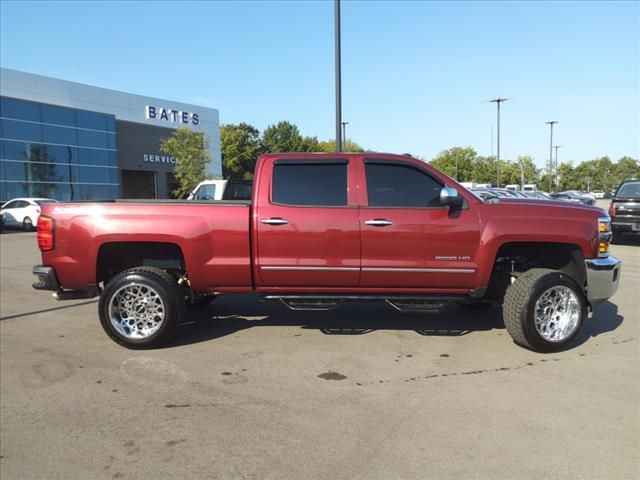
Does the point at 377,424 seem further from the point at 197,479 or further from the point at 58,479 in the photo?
the point at 58,479

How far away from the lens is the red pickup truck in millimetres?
5078

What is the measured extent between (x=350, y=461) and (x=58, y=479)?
1705 mm

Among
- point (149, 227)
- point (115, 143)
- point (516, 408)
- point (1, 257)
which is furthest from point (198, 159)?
point (516, 408)

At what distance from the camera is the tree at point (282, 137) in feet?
277

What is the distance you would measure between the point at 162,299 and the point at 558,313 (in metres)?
4.07

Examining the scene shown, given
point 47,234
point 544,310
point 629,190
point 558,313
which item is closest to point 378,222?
point 544,310

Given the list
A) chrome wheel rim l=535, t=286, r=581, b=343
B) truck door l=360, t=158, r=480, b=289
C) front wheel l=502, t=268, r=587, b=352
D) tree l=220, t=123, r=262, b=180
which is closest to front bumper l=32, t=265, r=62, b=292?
truck door l=360, t=158, r=480, b=289

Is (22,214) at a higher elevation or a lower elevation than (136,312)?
higher

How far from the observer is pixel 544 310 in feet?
16.6

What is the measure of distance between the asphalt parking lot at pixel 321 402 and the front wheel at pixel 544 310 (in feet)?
0.52

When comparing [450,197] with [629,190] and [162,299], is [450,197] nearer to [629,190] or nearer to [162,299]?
[162,299]

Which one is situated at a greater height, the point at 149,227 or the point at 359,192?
the point at 359,192

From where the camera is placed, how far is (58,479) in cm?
289

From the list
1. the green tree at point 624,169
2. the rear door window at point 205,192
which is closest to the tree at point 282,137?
the green tree at point 624,169
